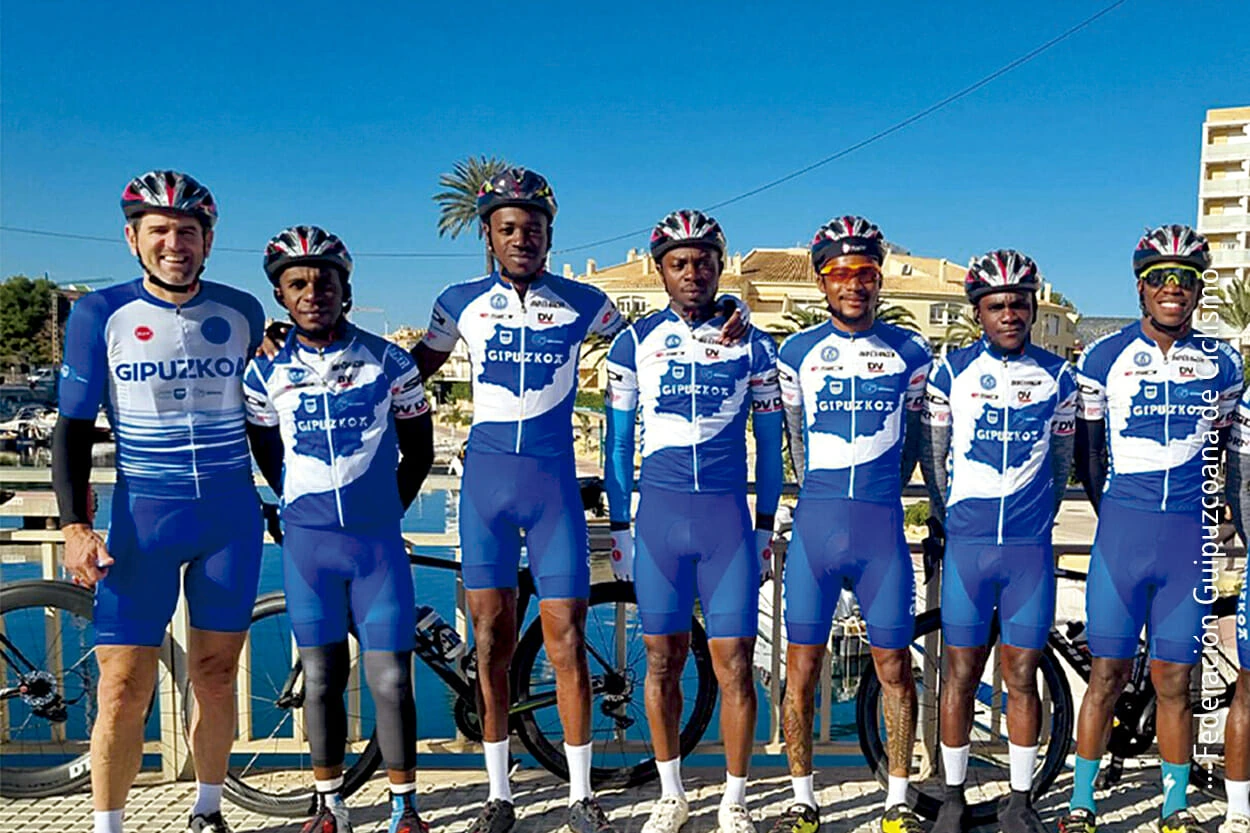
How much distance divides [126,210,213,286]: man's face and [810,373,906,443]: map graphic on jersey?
2849 millimetres

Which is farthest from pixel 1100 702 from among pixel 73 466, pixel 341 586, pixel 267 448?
pixel 73 466

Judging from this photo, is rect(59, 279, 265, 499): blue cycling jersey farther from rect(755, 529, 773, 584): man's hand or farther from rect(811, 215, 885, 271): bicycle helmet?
rect(811, 215, 885, 271): bicycle helmet

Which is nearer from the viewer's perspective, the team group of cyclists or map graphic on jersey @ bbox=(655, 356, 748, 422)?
the team group of cyclists

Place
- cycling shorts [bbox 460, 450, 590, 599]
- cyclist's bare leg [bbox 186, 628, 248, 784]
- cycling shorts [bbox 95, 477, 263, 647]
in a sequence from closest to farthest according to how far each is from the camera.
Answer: cycling shorts [bbox 95, 477, 263, 647]
cyclist's bare leg [bbox 186, 628, 248, 784]
cycling shorts [bbox 460, 450, 590, 599]

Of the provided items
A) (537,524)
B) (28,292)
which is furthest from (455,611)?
(28,292)

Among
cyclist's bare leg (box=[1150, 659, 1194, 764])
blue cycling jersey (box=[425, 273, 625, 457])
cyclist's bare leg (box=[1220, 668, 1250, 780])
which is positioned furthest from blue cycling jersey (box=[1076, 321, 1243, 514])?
blue cycling jersey (box=[425, 273, 625, 457])

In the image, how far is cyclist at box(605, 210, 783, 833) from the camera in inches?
152

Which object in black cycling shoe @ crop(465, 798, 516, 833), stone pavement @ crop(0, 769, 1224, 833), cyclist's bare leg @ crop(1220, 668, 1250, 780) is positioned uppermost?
cyclist's bare leg @ crop(1220, 668, 1250, 780)

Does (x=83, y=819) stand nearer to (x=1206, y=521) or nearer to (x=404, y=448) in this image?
(x=404, y=448)

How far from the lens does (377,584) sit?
363 cm

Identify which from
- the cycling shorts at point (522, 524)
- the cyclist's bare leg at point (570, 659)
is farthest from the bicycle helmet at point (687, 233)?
the cyclist's bare leg at point (570, 659)

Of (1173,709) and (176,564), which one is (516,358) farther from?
(1173,709)

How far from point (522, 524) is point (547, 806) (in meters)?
1.50

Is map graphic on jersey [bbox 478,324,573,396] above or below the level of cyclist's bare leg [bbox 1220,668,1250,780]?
above
